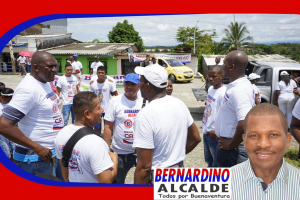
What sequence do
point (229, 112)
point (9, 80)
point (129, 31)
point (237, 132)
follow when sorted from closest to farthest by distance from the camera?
1. point (237, 132)
2. point (229, 112)
3. point (9, 80)
4. point (129, 31)

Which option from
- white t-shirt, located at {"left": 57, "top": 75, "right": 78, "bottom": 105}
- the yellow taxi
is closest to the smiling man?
white t-shirt, located at {"left": 57, "top": 75, "right": 78, "bottom": 105}

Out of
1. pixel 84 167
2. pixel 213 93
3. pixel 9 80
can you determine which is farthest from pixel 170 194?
pixel 9 80

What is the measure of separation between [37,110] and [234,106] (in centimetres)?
191

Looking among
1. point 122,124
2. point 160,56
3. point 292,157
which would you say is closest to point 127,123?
point 122,124

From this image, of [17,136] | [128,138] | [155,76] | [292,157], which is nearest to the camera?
[155,76]

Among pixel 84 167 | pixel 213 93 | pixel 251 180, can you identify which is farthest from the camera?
pixel 213 93

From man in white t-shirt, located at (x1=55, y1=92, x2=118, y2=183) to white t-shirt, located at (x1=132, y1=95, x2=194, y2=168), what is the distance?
0.85 ft

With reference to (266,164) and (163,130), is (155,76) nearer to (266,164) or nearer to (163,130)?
(163,130)

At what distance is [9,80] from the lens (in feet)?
35.6

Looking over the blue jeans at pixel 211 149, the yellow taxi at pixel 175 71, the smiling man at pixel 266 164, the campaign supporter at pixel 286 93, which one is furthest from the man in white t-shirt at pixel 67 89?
the yellow taxi at pixel 175 71

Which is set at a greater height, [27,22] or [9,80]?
[27,22]

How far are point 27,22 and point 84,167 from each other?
112 cm

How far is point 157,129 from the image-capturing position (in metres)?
1.95

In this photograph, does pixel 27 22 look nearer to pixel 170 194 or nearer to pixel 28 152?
pixel 28 152
